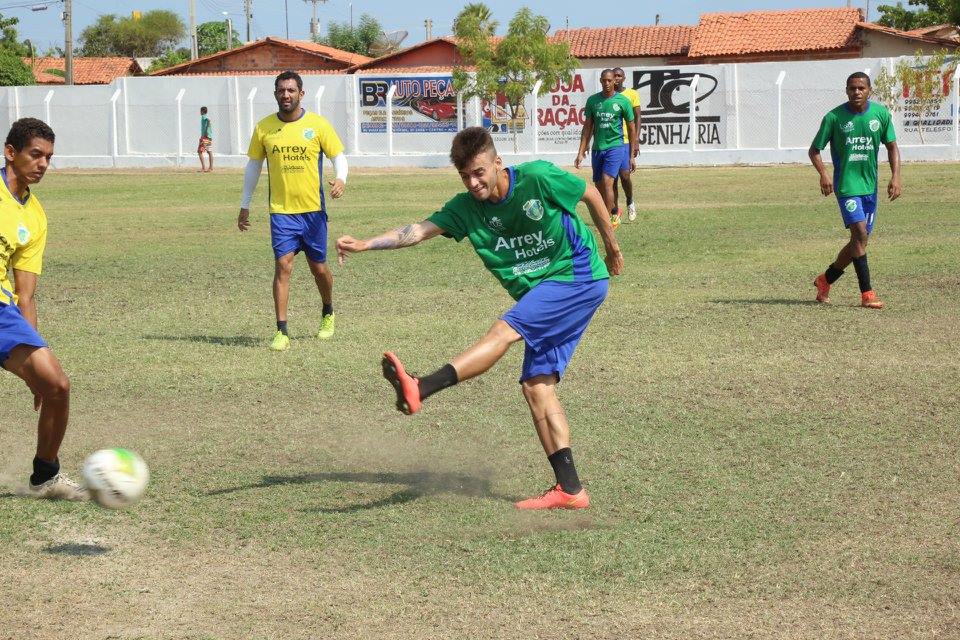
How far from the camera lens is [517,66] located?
36.4 m

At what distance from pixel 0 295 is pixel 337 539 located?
193cm

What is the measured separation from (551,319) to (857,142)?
6.38m

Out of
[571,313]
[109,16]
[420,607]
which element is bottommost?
[420,607]

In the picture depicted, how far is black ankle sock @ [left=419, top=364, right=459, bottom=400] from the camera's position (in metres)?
5.19

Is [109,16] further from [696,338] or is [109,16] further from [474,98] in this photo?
[696,338]

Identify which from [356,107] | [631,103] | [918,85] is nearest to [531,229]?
[631,103]

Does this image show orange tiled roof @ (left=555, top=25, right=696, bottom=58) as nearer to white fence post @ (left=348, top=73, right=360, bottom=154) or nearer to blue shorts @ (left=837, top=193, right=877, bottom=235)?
white fence post @ (left=348, top=73, right=360, bottom=154)

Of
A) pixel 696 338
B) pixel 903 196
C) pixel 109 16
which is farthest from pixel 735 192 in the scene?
pixel 109 16

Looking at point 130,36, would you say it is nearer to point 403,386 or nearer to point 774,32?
point 774,32

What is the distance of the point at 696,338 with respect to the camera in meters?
9.81

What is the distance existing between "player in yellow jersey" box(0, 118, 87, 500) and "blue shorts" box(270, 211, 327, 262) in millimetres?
4065

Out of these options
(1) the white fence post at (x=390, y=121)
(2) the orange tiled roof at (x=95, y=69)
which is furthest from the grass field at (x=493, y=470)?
(2) the orange tiled roof at (x=95, y=69)

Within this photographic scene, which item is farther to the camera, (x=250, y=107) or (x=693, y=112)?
(x=250, y=107)

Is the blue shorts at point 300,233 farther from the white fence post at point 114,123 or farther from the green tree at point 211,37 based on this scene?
the green tree at point 211,37
